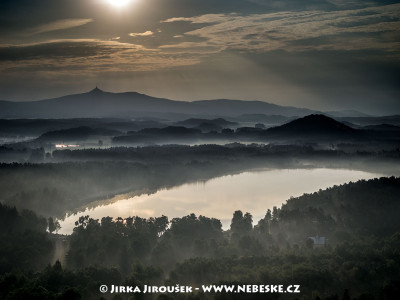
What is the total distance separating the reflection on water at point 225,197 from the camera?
7294cm

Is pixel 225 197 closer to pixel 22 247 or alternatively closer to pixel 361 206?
pixel 361 206

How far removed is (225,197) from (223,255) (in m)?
49.0

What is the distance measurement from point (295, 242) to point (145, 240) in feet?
51.7

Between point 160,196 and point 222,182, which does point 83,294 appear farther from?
point 222,182

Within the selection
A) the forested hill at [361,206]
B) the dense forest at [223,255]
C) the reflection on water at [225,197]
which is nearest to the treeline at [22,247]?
the dense forest at [223,255]

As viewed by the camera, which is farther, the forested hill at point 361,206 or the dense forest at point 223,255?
the forested hill at point 361,206

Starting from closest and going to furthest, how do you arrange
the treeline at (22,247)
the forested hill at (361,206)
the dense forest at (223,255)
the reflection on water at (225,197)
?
the dense forest at (223,255) < the treeline at (22,247) < the forested hill at (361,206) < the reflection on water at (225,197)

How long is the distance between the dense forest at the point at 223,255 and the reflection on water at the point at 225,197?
12.2m

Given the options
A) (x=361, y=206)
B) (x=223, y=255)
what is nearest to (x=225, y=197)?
(x=361, y=206)

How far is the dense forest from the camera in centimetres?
3197

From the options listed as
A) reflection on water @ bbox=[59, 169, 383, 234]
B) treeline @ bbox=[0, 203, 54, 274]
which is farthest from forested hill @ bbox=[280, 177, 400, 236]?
treeline @ bbox=[0, 203, 54, 274]

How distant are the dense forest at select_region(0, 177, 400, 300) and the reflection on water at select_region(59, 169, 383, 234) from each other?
1218 cm

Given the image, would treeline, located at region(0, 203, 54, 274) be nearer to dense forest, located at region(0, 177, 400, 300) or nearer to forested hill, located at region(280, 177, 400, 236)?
dense forest, located at region(0, 177, 400, 300)

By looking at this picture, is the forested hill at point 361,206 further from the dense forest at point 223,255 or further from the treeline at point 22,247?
the treeline at point 22,247
